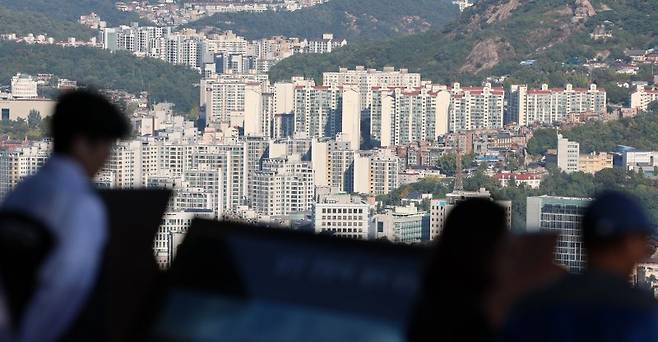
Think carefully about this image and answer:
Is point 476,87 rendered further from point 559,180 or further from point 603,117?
point 559,180

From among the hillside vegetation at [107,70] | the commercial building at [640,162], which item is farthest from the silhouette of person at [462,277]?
the hillside vegetation at [107,70]

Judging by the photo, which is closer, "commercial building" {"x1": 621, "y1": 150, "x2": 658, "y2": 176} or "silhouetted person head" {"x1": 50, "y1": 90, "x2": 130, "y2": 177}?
"silhouetted person head" {"x1": 50, "y1": 90, "x2": 130, "y2": 177}

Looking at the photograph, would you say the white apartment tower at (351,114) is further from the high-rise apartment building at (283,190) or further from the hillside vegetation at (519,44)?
the high-rise apartment building at (283,190)

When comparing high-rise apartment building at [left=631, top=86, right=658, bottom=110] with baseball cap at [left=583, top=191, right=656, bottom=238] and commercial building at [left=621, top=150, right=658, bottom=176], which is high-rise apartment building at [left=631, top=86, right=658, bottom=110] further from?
baseball cap at [left=583, top=191, right=656, bottom=238]

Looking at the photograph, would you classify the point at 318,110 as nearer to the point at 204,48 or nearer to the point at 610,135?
the point at 610,135

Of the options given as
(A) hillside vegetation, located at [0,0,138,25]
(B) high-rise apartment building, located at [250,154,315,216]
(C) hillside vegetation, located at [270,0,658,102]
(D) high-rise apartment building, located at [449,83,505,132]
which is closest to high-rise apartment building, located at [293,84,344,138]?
(D) high-rise apartment building, located at [449,83,505,132]

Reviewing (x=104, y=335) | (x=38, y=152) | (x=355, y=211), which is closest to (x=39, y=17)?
(x=38, y=152)

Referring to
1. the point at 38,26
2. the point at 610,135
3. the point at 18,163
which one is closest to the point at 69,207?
the point at 18,163
